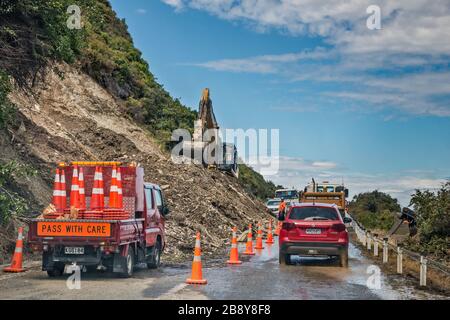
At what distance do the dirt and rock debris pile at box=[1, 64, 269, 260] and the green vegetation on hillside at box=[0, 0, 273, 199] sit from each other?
6.21 feet

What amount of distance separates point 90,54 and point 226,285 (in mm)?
32498

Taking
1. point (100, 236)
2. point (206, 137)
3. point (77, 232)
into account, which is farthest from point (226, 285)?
point (206, 137)

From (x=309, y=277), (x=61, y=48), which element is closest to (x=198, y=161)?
(x=61, y=48)

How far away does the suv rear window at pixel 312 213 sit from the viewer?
19.5 meters

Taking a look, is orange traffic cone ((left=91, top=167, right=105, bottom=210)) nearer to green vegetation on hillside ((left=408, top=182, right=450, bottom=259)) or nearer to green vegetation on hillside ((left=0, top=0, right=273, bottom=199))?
green vegetation on hillside ((left=0, top=0, right=273, bottom=199))

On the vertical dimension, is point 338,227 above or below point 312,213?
below

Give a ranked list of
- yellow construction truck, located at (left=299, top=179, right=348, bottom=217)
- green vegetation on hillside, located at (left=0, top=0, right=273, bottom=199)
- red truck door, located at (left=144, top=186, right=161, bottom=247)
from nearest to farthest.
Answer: red truck door, located at (left=144, top=186, right=161, bottom=247) → green vegetation on hillside, located at (left=0, top=0, right=273, bottom=199) → yellow construction truck, located at (left=299, top=179, right=348, bottom=217)

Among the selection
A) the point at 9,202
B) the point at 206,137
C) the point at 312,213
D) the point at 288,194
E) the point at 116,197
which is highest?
the point at 206,137

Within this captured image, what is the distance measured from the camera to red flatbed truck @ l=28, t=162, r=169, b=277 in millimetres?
14781

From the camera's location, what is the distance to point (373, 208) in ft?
270

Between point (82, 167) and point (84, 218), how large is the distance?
1.85 meters

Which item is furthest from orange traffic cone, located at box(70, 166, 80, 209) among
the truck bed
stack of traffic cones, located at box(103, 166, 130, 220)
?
the truck bed

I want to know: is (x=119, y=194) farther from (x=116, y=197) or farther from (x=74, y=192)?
(x=74, y=192)
